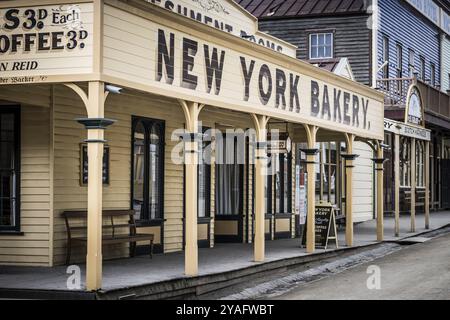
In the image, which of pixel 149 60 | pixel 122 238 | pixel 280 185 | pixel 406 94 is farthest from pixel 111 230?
pixel 406 94

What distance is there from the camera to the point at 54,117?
1277cm

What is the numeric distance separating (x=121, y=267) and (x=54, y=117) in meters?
2.57

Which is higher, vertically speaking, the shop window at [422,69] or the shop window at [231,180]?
the shop window at [422,69]

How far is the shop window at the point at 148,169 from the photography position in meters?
15.0

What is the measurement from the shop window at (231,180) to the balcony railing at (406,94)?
7.65m

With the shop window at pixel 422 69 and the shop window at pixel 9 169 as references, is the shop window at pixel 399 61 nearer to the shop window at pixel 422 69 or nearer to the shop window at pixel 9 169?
the shop window at pixel 422 69

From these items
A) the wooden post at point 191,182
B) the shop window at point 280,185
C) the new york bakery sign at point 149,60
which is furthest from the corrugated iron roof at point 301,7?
the wooden post at point 191,182

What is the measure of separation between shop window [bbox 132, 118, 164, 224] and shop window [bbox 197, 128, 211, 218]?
1.56 metres

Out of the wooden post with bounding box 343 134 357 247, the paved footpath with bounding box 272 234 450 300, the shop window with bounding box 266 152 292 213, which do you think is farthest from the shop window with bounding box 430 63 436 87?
the paved footpath with bounding box 272 234 450 300

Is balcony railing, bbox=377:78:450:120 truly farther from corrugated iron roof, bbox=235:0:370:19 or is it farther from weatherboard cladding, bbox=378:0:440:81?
corrugated iron roof, bbox=235:0:370:19

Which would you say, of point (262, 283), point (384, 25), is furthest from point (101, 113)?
point (384, 25)

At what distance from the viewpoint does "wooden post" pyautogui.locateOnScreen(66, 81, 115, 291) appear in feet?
32.8

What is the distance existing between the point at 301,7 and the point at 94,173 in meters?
20.6
